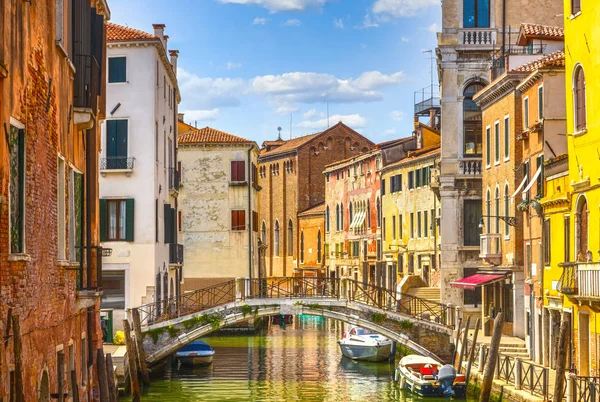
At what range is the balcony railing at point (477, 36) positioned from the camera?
3841cm

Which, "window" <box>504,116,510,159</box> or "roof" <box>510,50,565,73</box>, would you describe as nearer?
"roof" <box>510,50,565,73</box>

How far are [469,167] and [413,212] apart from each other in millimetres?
12613

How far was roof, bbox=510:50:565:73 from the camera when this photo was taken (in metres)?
27.7

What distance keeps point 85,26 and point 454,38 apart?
22.2m

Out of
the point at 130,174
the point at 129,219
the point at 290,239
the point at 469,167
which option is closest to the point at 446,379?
the point at 129,219

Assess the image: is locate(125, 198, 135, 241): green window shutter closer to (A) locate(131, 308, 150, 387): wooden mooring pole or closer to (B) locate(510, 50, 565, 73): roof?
(A) locate(131, 308, 150, 387): wooden mooring pole

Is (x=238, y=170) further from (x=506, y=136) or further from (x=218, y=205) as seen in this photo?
(x=506, y=136)

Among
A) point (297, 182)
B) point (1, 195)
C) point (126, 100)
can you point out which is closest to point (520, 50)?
point (126, 100)

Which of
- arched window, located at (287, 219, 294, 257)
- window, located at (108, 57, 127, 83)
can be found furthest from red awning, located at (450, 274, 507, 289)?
arched window, located at (287, 219, 294, 257)

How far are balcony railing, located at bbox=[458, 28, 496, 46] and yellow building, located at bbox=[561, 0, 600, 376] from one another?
14.1 metres

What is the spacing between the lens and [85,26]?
1814cm

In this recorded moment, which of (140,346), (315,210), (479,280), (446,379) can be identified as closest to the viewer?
(446,379)

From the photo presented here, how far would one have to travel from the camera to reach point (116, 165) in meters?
34.1

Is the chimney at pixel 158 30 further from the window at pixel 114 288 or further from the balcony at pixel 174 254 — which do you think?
the window at pixel 114 288
